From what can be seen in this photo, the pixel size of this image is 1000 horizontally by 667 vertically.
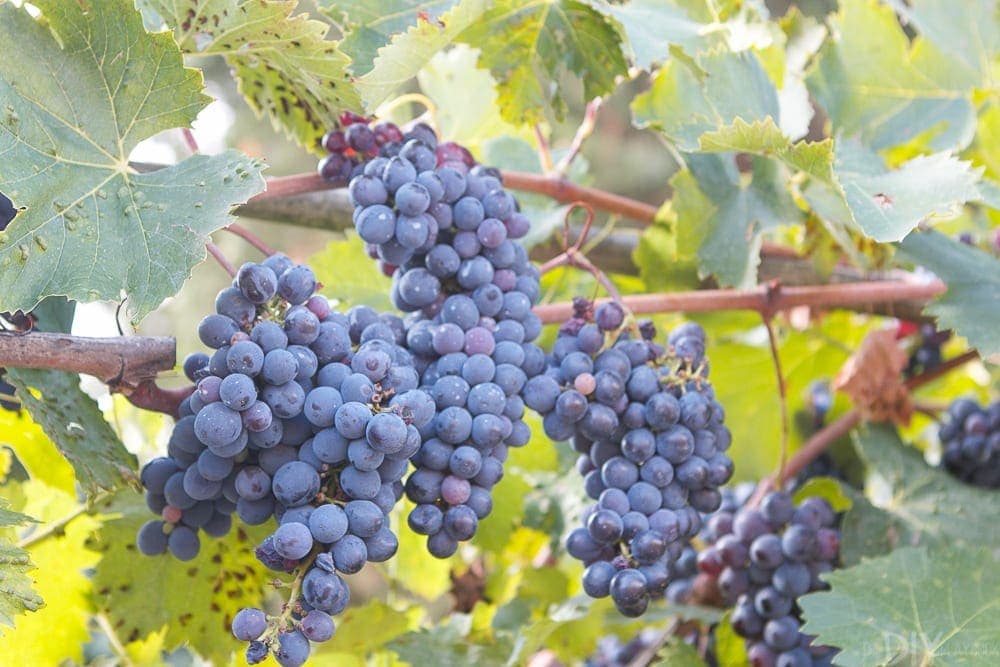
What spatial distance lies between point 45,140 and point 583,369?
1.30 feet

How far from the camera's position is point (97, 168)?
0.67 m

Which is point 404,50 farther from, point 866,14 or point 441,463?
point 866,14

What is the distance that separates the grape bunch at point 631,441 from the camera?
69 centimetres

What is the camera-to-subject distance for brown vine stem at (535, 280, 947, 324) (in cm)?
91

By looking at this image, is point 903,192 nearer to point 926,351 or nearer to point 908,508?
point 908,508

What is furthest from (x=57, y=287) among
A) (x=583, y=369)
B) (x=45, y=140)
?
(x=583, y=369)

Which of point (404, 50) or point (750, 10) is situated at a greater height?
point (404, 50)

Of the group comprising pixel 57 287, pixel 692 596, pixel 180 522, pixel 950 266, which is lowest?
pixel 692 596

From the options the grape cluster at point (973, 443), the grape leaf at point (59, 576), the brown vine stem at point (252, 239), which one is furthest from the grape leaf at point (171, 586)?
the grape cluster at point (973, 443)

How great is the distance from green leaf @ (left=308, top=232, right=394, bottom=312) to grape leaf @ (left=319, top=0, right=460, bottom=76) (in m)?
0.24

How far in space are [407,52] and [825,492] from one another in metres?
0.65

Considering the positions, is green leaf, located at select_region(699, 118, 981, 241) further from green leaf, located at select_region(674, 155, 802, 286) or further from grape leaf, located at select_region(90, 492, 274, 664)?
grape leaf, located at select_region(90, 492, 274, 664)

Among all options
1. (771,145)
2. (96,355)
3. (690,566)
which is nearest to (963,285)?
(771,145)

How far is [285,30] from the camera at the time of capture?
710mm
